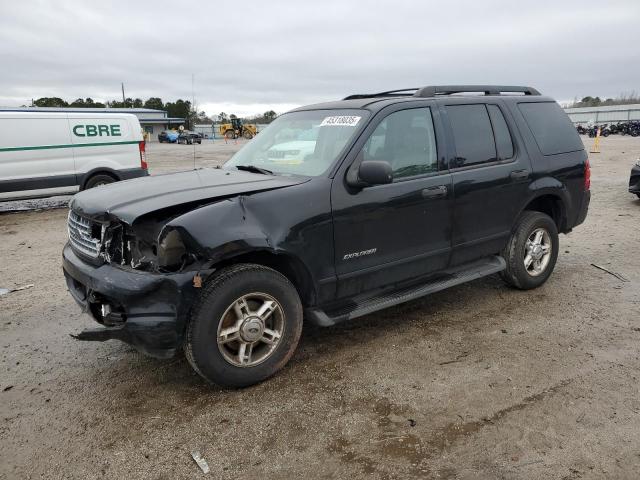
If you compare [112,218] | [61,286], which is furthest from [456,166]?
[61,286]

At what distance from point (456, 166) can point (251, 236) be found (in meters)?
2.01

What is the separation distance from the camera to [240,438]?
283cm

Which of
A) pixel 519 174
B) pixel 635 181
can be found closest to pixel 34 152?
pixel 519 174

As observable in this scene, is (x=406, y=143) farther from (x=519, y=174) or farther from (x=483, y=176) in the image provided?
(x=519, y=174)

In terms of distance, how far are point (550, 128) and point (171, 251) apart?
4.00m

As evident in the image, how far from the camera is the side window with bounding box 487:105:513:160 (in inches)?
181

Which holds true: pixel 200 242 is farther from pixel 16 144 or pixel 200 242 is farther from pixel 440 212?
pixel 16 144

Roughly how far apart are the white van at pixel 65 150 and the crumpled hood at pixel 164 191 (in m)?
7.09

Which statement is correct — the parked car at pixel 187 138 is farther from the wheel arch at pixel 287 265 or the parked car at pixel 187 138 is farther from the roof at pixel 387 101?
the wheel arch at pixel 287 265

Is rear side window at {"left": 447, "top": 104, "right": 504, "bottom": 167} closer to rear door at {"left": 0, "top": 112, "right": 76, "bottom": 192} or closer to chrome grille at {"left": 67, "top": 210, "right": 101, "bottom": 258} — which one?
chrome grille at {"left": 67, "top": 210, "right": 101, "bottom": 258}

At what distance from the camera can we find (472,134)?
4422 millimetres

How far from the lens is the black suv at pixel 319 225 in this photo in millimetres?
3045

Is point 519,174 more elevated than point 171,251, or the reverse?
point 519,174

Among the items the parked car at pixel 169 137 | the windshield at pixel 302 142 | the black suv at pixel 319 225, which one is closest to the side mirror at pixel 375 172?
the black suv at pixel 319 225
